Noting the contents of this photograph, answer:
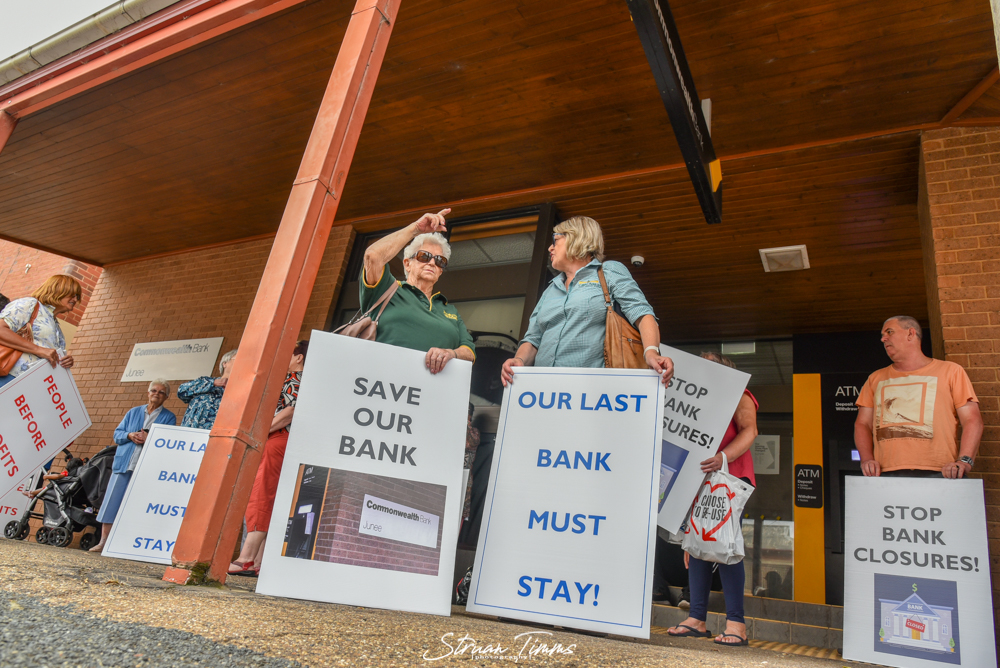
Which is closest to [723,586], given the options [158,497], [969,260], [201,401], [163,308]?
[969,260]

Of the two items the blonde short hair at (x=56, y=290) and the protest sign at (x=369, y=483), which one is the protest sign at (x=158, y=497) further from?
the protest sign at (x=369, y=483)

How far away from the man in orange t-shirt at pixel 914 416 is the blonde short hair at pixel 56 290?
4.37 meters

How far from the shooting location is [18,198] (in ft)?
21.2

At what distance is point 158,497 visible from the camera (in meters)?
3.35

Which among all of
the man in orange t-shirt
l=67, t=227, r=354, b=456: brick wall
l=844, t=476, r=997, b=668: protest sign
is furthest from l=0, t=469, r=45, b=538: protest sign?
the man in orange t-shirt

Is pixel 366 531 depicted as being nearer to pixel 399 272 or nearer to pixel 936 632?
pixel 936 632

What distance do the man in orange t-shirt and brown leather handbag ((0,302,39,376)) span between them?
4.43 m

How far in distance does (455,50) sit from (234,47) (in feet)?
5.04

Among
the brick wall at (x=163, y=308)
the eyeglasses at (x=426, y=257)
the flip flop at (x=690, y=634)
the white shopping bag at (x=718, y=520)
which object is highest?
the brick wall at (x=163, y=308)

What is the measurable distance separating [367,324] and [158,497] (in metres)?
2.01

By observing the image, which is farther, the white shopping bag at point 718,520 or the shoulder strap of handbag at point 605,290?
the white shopping bag at point 718,520

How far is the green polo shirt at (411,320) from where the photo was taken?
7.57 ft

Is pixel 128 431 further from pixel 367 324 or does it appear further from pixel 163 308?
pixel 367 324

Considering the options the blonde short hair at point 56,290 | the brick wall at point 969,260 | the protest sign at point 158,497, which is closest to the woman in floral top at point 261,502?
the protest sign at point 158,497
